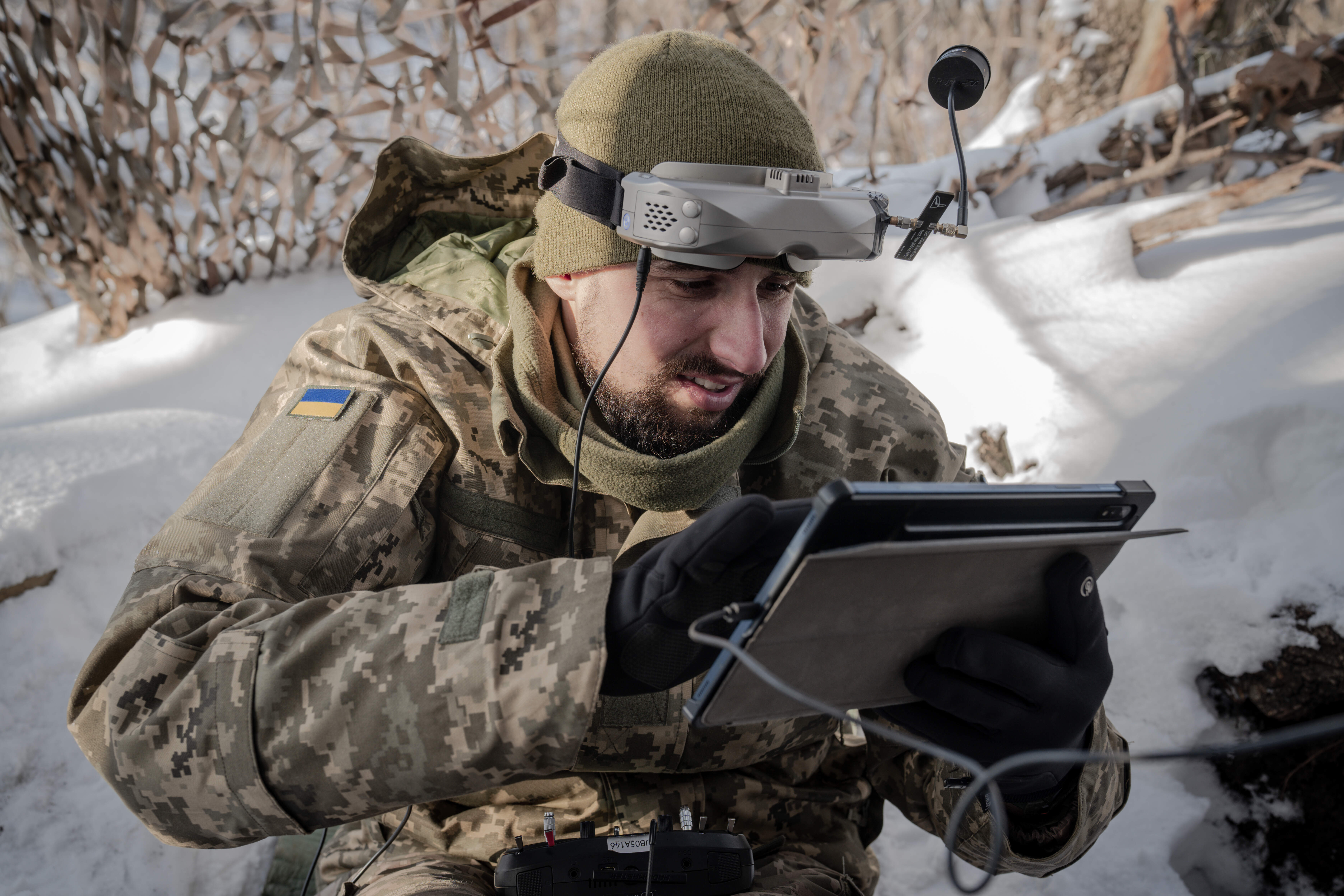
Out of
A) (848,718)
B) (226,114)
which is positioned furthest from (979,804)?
(226,114)

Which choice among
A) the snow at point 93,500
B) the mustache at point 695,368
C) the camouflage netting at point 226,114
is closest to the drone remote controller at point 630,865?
the mustache at point 695,368

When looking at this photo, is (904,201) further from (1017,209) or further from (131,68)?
(131,68)

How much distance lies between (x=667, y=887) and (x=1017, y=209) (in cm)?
334

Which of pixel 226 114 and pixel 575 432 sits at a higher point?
pixel 226 114

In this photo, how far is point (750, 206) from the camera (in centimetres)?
137

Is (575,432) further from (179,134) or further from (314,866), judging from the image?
(179,134)

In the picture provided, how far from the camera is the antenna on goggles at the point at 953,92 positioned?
1.50 meters

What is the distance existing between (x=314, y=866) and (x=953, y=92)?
1.90 m

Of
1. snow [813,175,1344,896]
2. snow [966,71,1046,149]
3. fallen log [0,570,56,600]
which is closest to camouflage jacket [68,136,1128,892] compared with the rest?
snow [813,175,1344,896]

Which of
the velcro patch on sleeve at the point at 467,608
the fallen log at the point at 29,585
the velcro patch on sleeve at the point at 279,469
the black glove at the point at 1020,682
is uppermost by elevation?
the velcro patch on sleeve at the point at 279,469

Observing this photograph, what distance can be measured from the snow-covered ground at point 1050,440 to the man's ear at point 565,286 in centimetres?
150

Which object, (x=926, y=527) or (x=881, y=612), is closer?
(x=926, y=527)

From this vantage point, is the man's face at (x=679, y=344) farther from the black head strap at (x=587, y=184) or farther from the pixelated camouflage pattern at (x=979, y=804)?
the pixelated camouflage pattern at (x=979, y=804)

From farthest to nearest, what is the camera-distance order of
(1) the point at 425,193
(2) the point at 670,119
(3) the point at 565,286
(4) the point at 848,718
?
(1) the point at 425,193 → (3) the point at 565,286 → (2) the point at 670,119 → (4) the point at 848,718
